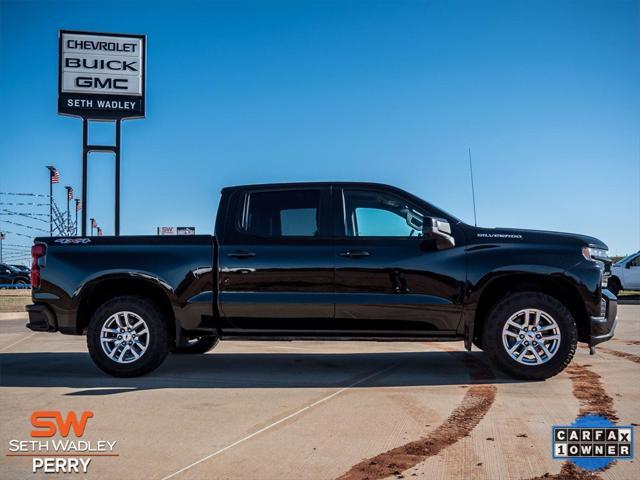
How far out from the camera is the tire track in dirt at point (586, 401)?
128 inches

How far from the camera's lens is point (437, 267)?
19.9ft

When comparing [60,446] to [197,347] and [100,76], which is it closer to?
[197,347]

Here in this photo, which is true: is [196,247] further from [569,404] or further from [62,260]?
[569,404]

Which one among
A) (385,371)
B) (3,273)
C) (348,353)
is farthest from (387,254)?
(3,273)

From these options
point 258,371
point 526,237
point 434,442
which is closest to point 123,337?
point 258,371

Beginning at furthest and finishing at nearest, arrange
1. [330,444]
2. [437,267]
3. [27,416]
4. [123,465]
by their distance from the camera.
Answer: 1. [437,267]
2. [27,416]
3. [330,444]
4. [123,465]

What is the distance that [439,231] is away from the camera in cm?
585

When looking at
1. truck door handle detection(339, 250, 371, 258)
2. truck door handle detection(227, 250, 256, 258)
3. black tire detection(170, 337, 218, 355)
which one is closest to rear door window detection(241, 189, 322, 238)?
truck door handle detection(227, 250, 256, 258)

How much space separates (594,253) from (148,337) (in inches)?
174

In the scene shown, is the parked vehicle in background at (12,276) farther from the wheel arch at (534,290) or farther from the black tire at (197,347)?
the wheel arch at (534,290)

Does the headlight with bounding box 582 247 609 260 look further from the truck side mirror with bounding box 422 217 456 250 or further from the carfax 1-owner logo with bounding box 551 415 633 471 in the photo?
the carfax 1-owner logo with bounding box 551 415 633 471

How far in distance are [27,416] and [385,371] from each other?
339 cm

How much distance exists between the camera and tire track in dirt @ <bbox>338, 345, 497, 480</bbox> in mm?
3309

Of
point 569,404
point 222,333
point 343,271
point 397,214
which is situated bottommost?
point 569,404
